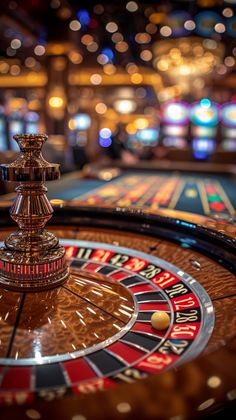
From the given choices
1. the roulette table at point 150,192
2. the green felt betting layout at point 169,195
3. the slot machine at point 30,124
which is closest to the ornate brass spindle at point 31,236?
the roulette table at point 150,192

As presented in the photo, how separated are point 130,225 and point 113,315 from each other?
0.83 m

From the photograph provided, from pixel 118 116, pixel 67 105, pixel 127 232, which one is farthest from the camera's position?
pixel 118 116

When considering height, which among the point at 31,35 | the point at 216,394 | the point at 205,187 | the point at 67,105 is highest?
the point at 31,35

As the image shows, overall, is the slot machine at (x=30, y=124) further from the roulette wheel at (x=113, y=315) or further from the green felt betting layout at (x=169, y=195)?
the roulette wheel at (x=113, y=315)

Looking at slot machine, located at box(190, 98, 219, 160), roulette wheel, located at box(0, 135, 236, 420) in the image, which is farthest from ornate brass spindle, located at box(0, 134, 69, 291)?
slot machine, located at box(190, 98, 219, 160)

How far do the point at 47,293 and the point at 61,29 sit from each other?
31.8 feet

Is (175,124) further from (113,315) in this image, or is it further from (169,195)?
(113,315)

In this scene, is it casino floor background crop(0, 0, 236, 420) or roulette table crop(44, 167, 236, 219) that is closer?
casino floor background crop(0, 0, 236, 420)

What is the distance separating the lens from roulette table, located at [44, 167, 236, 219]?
404 cm

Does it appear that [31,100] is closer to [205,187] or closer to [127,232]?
[205,187]

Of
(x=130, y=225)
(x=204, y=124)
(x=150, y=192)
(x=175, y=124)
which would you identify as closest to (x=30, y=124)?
(x=175, y=124)

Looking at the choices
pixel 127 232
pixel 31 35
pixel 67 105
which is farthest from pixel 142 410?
pixel 67 105

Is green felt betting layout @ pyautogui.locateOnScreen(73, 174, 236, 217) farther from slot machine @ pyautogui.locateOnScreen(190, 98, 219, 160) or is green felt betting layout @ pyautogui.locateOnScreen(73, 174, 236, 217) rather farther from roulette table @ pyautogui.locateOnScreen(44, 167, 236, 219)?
slot machine @ pyautogui.locateOnScreen(190, 98, 219, 160)

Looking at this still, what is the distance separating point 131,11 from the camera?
7.86 meters
